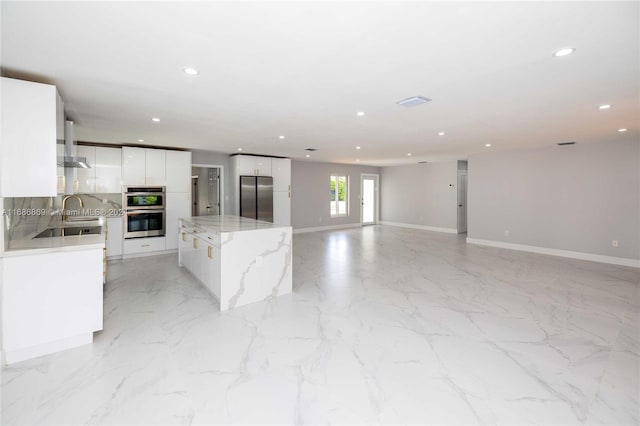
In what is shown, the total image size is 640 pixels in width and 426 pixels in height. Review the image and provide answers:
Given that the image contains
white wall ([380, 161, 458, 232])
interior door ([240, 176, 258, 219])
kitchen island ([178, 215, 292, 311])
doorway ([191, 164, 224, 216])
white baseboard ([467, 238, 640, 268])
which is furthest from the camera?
white wall ([380, 161, 458, 232])

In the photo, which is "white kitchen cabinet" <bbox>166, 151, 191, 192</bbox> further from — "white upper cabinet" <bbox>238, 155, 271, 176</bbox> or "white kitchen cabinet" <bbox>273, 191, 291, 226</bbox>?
"white kitchen cabinet" <bbox>273, 191, 291, 226</bbox>

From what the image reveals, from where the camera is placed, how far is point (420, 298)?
12.1 ft

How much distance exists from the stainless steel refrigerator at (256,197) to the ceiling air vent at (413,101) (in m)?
4.80

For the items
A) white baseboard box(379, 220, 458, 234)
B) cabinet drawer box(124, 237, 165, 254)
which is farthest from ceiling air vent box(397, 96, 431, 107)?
white baseboard box(379, 220, 458, 234)

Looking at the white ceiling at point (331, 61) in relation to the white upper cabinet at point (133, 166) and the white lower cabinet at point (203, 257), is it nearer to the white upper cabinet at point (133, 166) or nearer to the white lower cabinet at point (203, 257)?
the white lower cabinet at point (203, 257)

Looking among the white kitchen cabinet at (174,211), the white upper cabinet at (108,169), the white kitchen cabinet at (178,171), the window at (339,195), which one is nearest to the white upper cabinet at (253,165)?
the white kitchen cabinet at (178,171)

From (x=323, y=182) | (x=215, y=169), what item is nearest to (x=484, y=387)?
(x=215, y=169)

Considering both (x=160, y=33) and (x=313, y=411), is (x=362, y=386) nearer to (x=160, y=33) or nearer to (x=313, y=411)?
(x=313, y=411)

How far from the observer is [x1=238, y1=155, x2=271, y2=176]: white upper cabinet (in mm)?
7215

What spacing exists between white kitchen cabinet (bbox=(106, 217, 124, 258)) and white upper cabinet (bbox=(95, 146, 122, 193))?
22.8 inches

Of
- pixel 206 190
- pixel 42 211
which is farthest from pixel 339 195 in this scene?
pixel 42 211

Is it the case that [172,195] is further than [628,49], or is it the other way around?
[172,195]

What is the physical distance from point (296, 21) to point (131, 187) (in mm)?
5429

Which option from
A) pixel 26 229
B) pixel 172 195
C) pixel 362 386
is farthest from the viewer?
pixel 172 195
